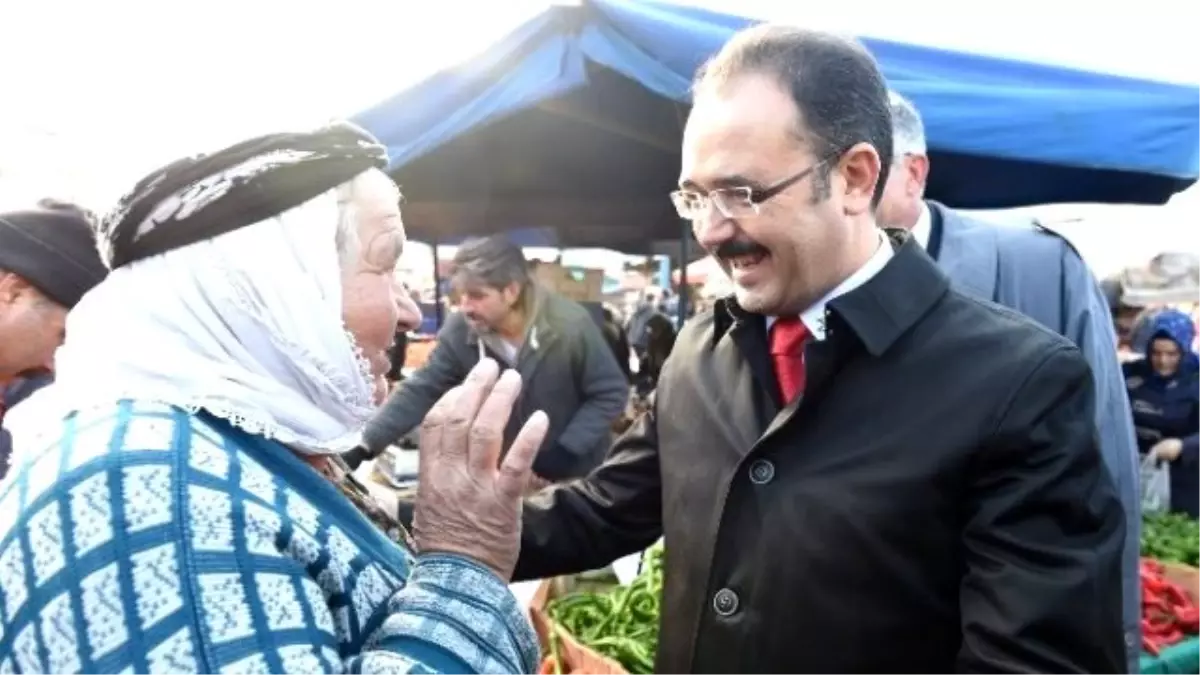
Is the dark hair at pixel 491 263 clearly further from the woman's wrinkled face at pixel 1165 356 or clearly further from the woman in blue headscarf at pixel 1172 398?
the woman's wrinkled face at pixel 1165 356

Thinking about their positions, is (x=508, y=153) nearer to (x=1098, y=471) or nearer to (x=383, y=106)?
(x=383, y=106)

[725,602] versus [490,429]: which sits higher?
[490,429]

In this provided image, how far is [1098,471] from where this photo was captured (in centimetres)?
143

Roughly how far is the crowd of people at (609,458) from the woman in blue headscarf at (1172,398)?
4998mm

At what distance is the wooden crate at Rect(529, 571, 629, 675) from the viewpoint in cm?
286

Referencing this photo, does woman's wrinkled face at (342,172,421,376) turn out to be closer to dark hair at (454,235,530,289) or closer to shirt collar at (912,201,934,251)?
shirt collar at (912,201,934,251)

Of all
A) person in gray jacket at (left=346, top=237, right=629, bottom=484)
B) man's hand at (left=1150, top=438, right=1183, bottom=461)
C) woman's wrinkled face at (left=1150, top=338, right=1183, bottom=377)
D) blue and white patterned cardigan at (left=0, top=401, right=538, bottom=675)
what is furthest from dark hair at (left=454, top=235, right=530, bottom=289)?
woman's wrinkled face at (left=1150, top=338, right=1183, bottom=377)

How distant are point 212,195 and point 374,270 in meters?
0.25

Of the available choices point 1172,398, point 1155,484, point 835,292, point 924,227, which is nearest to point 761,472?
point 835,292

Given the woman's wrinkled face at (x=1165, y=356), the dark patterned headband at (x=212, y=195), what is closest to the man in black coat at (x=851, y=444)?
the dark patterned headband at (x=212, y=195)

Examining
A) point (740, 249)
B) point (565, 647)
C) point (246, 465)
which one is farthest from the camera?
point (565, 647)

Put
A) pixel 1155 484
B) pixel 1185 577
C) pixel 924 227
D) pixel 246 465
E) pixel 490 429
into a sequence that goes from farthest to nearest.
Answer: pixel 1155 484
pixel 1185 577
pixel 924 227
pixel 490 429
pixel 246 465

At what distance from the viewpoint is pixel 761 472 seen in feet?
5.16

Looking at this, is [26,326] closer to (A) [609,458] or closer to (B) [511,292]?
(A) [609,458]
